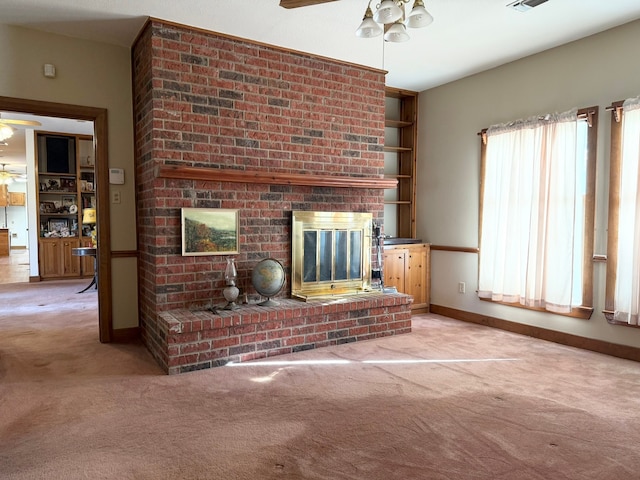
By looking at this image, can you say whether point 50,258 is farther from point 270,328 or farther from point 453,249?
point 453,249

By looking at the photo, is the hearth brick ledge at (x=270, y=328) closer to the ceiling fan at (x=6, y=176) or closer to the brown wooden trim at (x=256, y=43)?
the brown wooden trim at (x=256, y=43)

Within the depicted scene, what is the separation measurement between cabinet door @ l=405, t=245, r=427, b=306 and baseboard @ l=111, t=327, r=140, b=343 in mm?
2912

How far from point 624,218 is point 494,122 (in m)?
1.58

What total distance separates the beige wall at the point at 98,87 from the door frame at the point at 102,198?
44 millimetres

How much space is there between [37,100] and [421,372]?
3677 millimetres

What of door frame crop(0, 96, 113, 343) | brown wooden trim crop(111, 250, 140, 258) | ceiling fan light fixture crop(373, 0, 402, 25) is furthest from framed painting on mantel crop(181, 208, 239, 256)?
ceiling fan light fixture crop(373, 0, 402, 25)

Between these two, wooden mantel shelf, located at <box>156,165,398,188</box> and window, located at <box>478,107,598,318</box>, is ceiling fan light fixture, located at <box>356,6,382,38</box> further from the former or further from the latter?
window, located at <box>478,107,598,318</box>

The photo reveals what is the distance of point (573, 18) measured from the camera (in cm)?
322

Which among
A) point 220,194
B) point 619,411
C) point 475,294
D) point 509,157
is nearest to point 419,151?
point 509,157

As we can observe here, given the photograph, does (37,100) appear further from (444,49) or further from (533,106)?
(533,106)

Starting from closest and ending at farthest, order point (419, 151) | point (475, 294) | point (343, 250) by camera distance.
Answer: point (343, 250), point (475, 294), point (419, 151)

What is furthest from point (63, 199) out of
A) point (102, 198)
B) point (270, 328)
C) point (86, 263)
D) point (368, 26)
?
point (368, 26)

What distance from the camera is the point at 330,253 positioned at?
4.03m

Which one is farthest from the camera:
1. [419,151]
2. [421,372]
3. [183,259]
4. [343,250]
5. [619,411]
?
[419,151]
